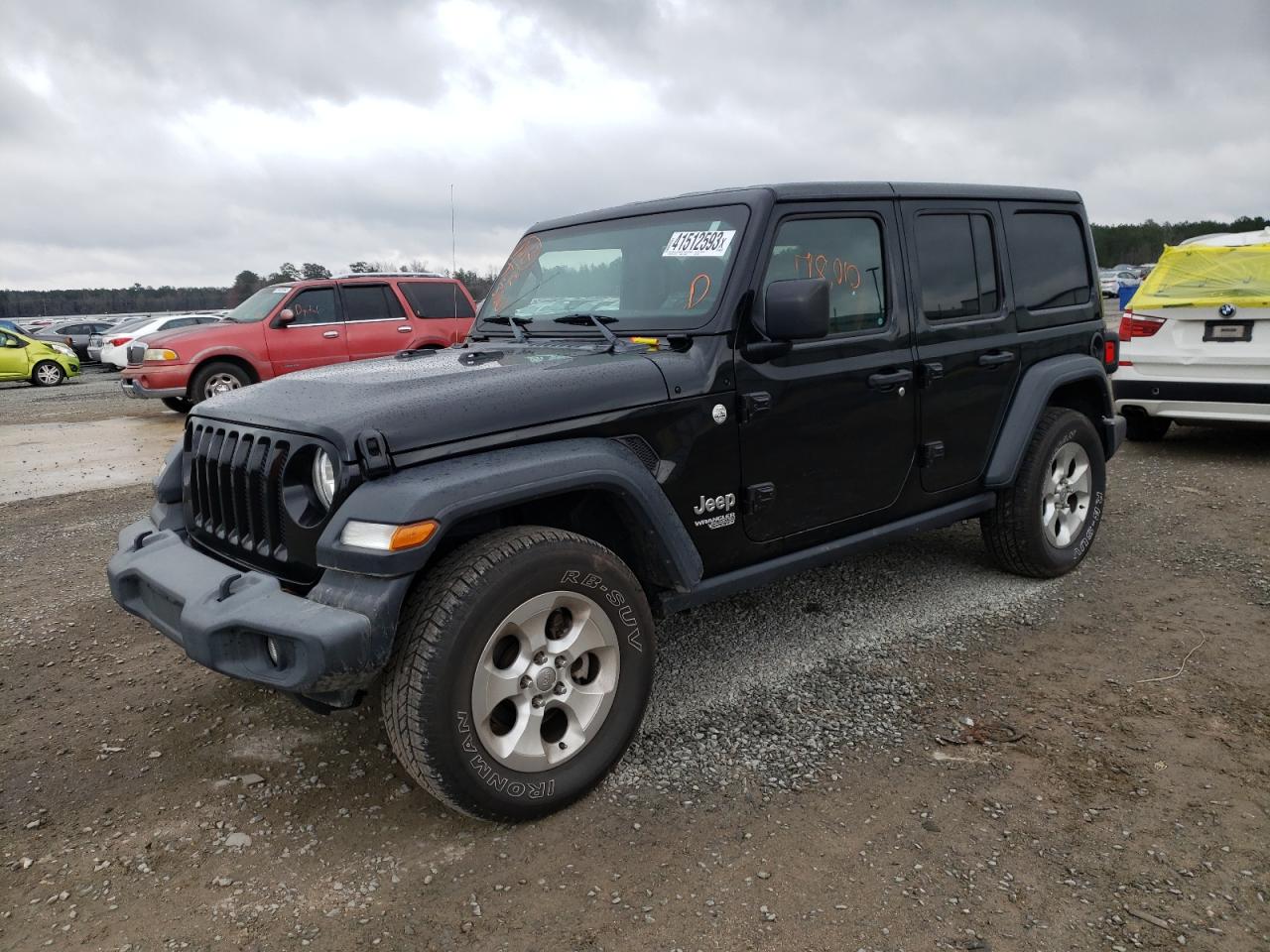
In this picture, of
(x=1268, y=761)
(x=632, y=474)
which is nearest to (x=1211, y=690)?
(x=1268, y=761)

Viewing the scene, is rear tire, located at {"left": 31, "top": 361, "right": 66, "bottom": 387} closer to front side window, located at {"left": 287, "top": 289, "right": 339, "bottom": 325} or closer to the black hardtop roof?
front side window, located at {"left": 287, "top": 289, "right": 339, "bottom": 325}

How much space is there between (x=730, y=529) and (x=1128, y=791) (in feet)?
5.05

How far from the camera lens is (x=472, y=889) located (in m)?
2.59

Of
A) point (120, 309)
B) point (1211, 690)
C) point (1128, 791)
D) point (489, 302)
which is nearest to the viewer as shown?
point (1128, 791)

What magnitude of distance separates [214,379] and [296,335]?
118 centimetres

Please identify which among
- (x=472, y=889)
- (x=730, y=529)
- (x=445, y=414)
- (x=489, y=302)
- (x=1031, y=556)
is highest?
(x=489, y=302)

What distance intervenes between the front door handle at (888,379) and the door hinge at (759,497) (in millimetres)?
689

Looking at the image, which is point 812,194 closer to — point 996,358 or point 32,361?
point 996,358

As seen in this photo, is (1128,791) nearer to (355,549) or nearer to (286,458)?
(355,549)

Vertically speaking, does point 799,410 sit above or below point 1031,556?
above

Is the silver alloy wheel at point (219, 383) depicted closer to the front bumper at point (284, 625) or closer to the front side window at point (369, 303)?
the front side window at point (369, 303)

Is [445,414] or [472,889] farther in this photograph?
[445,414]

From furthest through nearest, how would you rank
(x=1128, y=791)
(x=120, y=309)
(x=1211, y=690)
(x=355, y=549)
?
(x=120, y=309) < (x=1211, y=690) < (x=1128, y=791) < (x=355, y=549)

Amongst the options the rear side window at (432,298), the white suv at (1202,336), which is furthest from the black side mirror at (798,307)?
the rear side window at (432,298)
